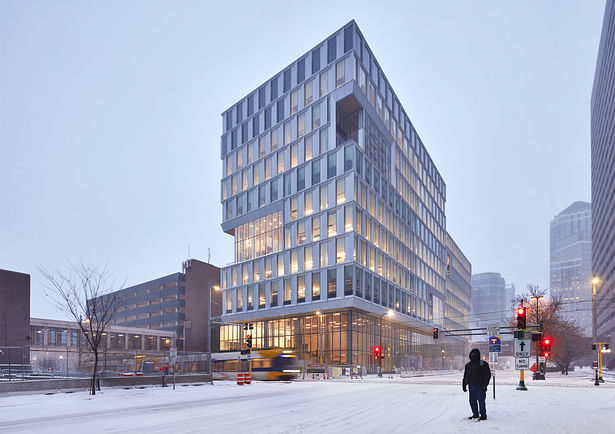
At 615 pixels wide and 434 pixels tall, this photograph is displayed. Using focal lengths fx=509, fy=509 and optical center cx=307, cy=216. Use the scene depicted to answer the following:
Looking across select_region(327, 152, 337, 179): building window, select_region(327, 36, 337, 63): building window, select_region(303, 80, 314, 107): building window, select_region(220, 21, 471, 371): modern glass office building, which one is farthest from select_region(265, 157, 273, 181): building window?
select_region(327, 36, 337, 63): building window

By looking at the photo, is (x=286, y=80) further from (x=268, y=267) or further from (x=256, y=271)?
(x=256, y=271)

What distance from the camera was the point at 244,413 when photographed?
16.1 meters

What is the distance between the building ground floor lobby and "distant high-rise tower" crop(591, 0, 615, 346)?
40.6 meters

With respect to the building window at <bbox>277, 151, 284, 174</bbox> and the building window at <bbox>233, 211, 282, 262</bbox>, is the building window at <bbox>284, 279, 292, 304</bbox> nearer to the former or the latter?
the building window at <bbox>233, 211, 282, 262</bbox>

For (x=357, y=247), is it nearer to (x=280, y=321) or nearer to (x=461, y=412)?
(x=280, y=321)

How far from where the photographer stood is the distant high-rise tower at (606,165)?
89850 millimetres

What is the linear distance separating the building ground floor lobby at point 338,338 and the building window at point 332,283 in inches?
97.7

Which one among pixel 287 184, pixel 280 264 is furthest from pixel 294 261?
pixel 287 184

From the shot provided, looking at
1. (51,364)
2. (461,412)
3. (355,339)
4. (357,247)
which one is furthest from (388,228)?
(461,412)

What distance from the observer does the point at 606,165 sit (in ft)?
325

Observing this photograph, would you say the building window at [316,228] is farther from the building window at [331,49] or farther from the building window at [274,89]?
the building window at [274,89]

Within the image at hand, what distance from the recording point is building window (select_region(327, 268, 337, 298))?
62.7m

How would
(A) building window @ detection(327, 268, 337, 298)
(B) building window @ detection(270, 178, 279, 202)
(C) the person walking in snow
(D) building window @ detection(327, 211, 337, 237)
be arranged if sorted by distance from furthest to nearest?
1. (B) building window @ detection(270, 178, 279, 202)
2. (D) building window @ detection(327, 211, 337, 237)
3. (A) building window @ detection(327, 268, 337, 298)
4. (C) the person walking in snow

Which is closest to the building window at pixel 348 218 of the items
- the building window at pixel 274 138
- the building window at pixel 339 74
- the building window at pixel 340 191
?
the building window at pixel 340 191
